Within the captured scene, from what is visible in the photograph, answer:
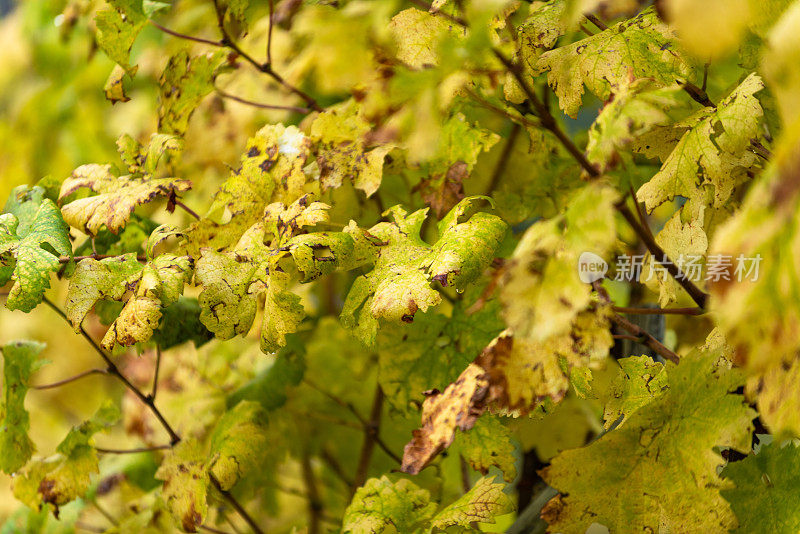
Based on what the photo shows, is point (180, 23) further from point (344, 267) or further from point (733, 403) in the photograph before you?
point (733, 403)

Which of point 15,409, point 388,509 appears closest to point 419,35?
point 388,509

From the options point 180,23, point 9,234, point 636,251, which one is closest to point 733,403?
point 636,251

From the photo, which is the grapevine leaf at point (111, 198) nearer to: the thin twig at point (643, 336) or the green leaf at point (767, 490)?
the thin twig at point (643, 336)

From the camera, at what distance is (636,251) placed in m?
1.08

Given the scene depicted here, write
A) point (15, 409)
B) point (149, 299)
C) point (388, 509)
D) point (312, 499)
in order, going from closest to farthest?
point (149, 299) → point (388, 509) → point (15, 409) → point (312, 499)

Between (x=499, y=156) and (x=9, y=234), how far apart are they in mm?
647

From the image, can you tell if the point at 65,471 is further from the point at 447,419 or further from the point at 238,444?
the point at 447,419

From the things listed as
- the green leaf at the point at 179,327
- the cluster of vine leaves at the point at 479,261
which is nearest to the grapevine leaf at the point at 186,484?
the cluster of vine leaves at the point at 479,261

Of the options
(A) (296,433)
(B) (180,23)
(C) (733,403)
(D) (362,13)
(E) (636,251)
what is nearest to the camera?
(D) (362,13)

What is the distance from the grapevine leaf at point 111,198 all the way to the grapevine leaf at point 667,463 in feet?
1.55

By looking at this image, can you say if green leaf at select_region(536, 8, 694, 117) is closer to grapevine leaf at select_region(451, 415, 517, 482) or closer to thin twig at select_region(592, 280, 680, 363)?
thin twig at select_region(592, 280, 680, 363)

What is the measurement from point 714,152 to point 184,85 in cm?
61

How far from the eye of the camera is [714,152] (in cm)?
65

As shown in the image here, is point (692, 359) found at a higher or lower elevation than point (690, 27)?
lower
